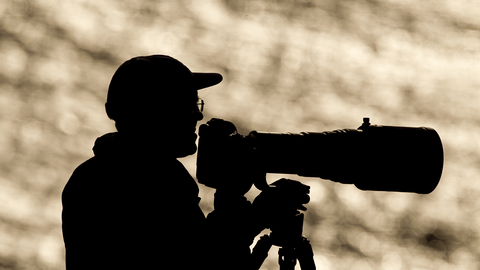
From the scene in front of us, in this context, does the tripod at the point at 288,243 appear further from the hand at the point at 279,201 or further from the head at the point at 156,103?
the head at the point at 156,103

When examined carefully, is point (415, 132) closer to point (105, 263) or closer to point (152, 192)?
point (152, 192)

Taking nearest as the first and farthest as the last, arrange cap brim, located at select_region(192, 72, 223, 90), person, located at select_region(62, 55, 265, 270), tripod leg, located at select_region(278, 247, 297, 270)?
person, located at select_region(62, 55, 265, 270)
cap brim, located at select_region(192, 72, 223, 90)
tripod leg, located at select_region(278, 247, 297, 270)

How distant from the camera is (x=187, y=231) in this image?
1108 millimetres

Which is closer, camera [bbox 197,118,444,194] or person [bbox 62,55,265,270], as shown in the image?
person [bbox 62,55,265,270]

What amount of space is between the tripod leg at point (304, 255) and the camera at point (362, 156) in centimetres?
20

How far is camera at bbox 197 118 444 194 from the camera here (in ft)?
4.14

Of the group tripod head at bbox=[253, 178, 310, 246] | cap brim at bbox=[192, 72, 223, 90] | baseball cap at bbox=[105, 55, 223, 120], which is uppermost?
cap brim at bbox=[192, 72, 223, 90]

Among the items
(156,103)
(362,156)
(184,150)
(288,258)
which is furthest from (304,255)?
(156,103)

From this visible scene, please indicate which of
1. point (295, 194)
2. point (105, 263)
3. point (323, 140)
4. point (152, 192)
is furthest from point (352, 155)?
point (105, 263)

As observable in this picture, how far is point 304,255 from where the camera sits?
1.30 m

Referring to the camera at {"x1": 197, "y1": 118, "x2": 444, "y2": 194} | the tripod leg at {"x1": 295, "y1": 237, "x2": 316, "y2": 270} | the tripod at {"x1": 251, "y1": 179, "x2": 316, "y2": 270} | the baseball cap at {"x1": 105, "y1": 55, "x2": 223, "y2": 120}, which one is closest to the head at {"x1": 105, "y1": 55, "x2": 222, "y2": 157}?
the baseball cap at {"x1": 105, "y1": 55, "x2": 223, "y2": 120}

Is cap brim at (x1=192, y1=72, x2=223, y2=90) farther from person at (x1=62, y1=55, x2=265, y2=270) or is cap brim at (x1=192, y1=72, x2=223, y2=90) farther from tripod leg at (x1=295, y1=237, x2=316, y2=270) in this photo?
tripod leg at (x1=295, y1=237, x2=316, y2=270)

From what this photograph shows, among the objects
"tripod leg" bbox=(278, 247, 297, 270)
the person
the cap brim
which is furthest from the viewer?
"tripod leg" bbox=(278, 247, 297, 270)

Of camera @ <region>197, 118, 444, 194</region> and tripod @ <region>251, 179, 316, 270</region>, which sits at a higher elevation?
camera @ <region>197, 118, 444, 194</region>
